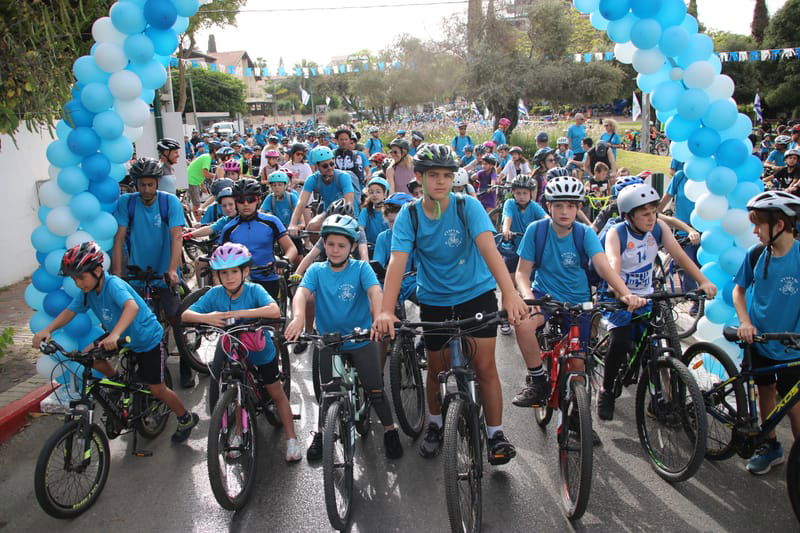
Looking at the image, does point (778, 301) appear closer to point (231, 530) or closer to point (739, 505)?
point (739, 505)

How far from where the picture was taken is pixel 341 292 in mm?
4855

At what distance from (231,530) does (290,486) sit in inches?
24.3

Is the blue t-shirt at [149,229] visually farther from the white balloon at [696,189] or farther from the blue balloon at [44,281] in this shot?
the white balloon at [696,189]

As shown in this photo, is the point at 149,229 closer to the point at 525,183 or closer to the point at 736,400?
the point at 525,183

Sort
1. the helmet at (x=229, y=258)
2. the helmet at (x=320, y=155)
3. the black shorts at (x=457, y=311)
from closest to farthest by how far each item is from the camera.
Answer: the black shorts at (x=457, y=311) → the helmet at (x=229, y=258) → the helmet at (x=320, y=155)

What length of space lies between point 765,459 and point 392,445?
2.73 metres

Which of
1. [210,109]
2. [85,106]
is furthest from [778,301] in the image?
[210,109]

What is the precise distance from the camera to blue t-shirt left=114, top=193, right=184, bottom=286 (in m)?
6.60

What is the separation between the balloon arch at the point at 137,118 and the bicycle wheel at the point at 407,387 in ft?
9.19

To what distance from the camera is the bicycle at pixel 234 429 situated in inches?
162

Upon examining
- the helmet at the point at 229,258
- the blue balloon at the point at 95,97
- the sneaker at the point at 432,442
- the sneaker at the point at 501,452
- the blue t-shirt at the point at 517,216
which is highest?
the blue balloon at the point at 95,97

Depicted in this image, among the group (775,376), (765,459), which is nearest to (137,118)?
(775,376)

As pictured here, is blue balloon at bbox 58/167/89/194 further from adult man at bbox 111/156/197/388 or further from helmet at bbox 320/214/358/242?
helmet at bbox 320/214/358/242

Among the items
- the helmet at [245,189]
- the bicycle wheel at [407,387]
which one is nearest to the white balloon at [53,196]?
the helmet at [245,189]
